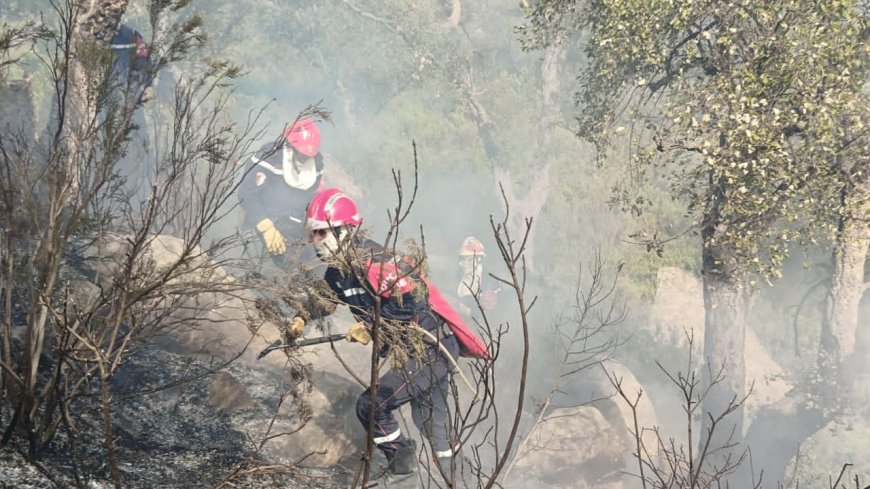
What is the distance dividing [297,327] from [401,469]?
Answer: 4.56ft

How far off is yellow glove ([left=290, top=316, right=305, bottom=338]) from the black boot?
123cm

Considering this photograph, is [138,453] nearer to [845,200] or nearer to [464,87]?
[845,200]

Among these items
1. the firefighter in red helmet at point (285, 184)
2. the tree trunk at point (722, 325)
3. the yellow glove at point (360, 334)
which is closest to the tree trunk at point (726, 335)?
the tree trunk at point (722, 325)

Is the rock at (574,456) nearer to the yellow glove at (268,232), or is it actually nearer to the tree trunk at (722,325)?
the tree trunk at (722,325)

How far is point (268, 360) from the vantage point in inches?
297

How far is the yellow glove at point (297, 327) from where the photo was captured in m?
4.88

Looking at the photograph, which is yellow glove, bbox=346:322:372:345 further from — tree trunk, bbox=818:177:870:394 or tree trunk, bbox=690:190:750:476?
tree trunk, bbox=818:177:870:394

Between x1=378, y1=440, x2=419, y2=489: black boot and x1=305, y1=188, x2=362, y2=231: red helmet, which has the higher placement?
x1=305, y1=188, x2=362, y2=231: red helmet

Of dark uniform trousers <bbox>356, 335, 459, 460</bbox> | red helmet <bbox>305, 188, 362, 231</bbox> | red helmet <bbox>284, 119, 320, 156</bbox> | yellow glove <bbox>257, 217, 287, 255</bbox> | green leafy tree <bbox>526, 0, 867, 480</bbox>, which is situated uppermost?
green leafy tree <bbox>526, 0, 867, 480</bbox>

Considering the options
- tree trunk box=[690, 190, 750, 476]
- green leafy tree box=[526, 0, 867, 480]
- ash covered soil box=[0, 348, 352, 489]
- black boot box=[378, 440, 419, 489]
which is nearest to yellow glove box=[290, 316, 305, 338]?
ash covered soil box=[0, 348, 352, 489]

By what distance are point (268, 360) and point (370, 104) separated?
2266 centimetres

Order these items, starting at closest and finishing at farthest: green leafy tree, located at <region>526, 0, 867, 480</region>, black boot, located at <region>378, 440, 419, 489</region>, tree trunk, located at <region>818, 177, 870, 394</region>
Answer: black boot, located at <region>378, 440, 419, 489</region>
green leafy tree, located at <region>526, 0, 867, 480</region>
tree trunk, located at <region>818, 177, 870, 394</region>

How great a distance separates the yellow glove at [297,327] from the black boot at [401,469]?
4.02 feet

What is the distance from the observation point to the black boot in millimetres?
5566
